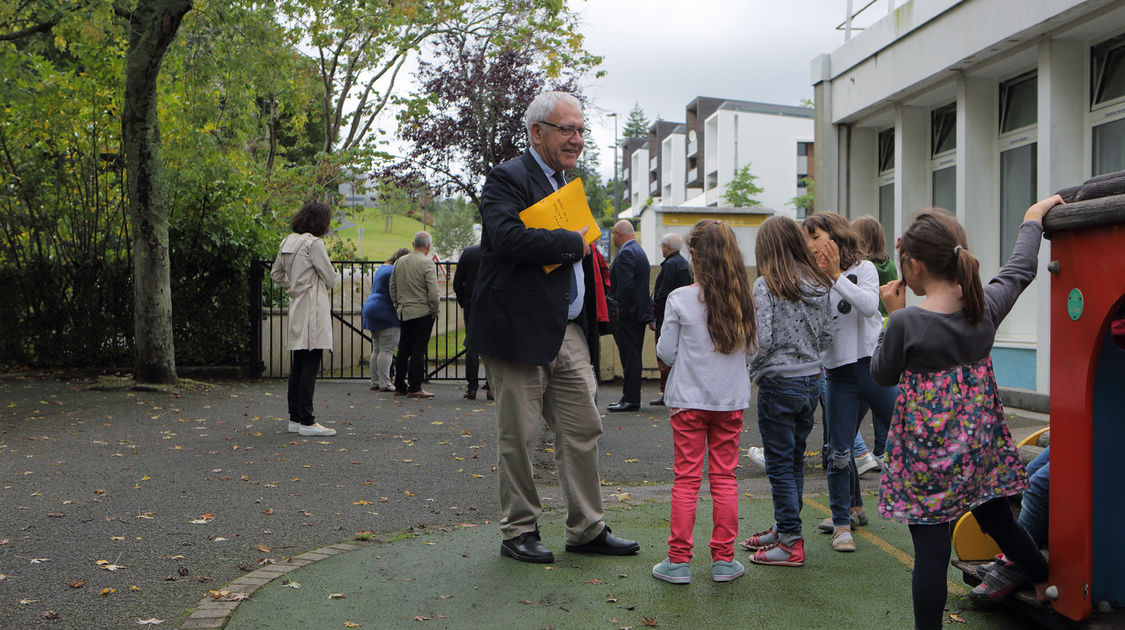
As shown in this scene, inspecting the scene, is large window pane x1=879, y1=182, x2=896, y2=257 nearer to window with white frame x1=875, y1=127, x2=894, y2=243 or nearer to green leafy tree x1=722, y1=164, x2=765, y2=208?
window with white frame x1=875, y1=127, x2=894, y2=243

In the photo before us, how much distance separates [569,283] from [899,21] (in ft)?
34.2

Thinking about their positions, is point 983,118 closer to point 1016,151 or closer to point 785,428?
point 1016,151

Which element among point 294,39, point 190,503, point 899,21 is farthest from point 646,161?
point 190,503

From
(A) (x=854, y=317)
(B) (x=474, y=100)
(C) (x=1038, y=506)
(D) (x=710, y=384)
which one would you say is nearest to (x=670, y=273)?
(A) (x=854, y=317)

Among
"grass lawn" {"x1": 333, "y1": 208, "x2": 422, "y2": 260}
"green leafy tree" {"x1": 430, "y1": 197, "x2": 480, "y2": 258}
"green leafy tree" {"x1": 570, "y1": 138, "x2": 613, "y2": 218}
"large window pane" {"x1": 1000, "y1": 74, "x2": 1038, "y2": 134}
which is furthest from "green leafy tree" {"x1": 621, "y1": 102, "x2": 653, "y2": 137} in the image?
"large window pane" {"x1": 1000, "y1": 74, "x2": 1038, "y2": 134}

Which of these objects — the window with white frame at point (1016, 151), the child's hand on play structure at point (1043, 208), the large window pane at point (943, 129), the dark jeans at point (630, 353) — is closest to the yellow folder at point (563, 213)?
the child's hand on play structure at point (1043, 208)

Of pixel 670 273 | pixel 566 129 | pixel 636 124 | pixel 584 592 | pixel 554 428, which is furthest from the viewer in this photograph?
pixel 636 124

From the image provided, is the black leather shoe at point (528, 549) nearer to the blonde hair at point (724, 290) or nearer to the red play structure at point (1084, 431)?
the blonde hair at point (724, 290)

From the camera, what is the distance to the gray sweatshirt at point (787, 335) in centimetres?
466

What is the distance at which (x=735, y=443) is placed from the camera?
15.0ft

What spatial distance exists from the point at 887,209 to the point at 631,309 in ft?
21.4

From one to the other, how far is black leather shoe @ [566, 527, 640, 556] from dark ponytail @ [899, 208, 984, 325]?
218cm

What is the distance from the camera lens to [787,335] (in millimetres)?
4688

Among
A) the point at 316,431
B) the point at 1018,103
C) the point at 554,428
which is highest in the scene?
the point at 1018,103
